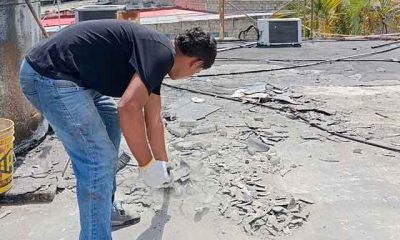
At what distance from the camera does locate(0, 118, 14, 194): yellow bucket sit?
10.6 ft

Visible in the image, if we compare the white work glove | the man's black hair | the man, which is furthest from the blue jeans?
the man's black hair

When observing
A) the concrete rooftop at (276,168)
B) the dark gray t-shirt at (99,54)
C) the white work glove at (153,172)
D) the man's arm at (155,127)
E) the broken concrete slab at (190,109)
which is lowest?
the concrete rooftop at (276,168)

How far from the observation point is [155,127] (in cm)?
264

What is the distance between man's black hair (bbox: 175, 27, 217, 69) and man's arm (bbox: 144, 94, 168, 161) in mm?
438

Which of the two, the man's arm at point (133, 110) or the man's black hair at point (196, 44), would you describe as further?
the man's black hair at point (196, 44)

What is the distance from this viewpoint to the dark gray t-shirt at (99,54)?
2184mm

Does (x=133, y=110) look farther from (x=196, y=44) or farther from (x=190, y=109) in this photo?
(x=190, y=109)

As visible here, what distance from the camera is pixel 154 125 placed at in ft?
8.66

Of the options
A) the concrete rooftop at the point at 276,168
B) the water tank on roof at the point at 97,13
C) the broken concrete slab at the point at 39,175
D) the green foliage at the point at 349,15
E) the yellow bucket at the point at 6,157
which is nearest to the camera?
the concrete rooftop at the point at 276,168

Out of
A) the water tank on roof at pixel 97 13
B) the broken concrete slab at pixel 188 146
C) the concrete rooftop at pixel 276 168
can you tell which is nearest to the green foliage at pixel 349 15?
the water tank on roof at pixel 97 13

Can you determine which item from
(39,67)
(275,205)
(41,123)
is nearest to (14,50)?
(41,123)

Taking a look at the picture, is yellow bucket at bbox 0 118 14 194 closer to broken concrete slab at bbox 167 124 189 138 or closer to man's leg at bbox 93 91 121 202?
man's leg at bbox 93 91 121 202

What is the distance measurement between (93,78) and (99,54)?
123 mm

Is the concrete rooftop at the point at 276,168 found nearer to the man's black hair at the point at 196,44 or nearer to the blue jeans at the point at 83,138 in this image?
the blue jeans at the point at 83,138
